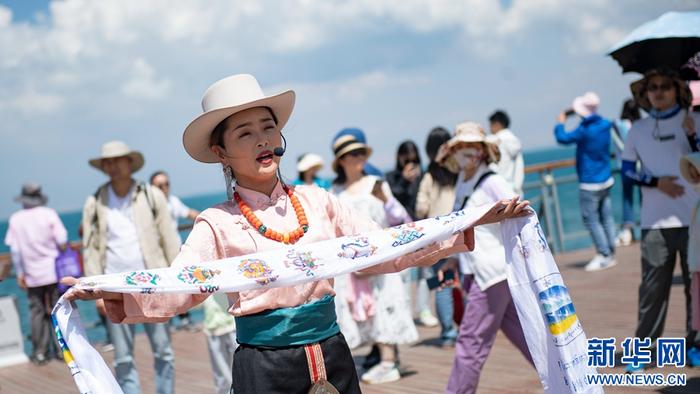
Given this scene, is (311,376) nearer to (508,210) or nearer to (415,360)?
(508,210)

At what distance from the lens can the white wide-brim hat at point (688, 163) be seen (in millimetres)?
4602

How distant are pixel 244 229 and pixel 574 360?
1381 mm

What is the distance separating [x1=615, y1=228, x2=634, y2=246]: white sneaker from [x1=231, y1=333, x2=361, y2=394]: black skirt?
9651 mm

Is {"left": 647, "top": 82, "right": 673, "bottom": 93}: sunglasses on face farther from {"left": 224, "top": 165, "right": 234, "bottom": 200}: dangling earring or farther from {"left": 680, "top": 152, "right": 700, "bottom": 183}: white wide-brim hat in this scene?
{"left": 224, "top": 165, "right": 234, "bottom": 200}: dangling earring

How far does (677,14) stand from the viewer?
5531 mm

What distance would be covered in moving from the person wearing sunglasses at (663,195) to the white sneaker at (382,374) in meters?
1.86

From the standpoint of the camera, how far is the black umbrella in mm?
5355

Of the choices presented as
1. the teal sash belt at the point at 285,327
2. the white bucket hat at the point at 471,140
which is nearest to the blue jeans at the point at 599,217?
the white bucket hat at the point at 471,140

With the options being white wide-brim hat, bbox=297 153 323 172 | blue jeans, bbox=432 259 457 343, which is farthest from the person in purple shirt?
blue jeans, bbox=432 259 457 343

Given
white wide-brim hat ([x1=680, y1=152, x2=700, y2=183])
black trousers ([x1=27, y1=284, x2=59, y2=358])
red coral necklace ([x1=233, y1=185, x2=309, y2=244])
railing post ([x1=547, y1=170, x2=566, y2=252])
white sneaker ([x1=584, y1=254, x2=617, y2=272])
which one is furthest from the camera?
railing post ([x1=547, y1=170, x2=566, y2=252])

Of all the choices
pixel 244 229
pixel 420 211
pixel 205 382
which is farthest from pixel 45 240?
pixel 244 229

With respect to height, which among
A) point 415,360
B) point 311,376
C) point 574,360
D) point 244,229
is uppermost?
point 244,229

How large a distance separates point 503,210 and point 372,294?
10.8 ft

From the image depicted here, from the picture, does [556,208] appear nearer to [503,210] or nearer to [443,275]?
[443,275]
